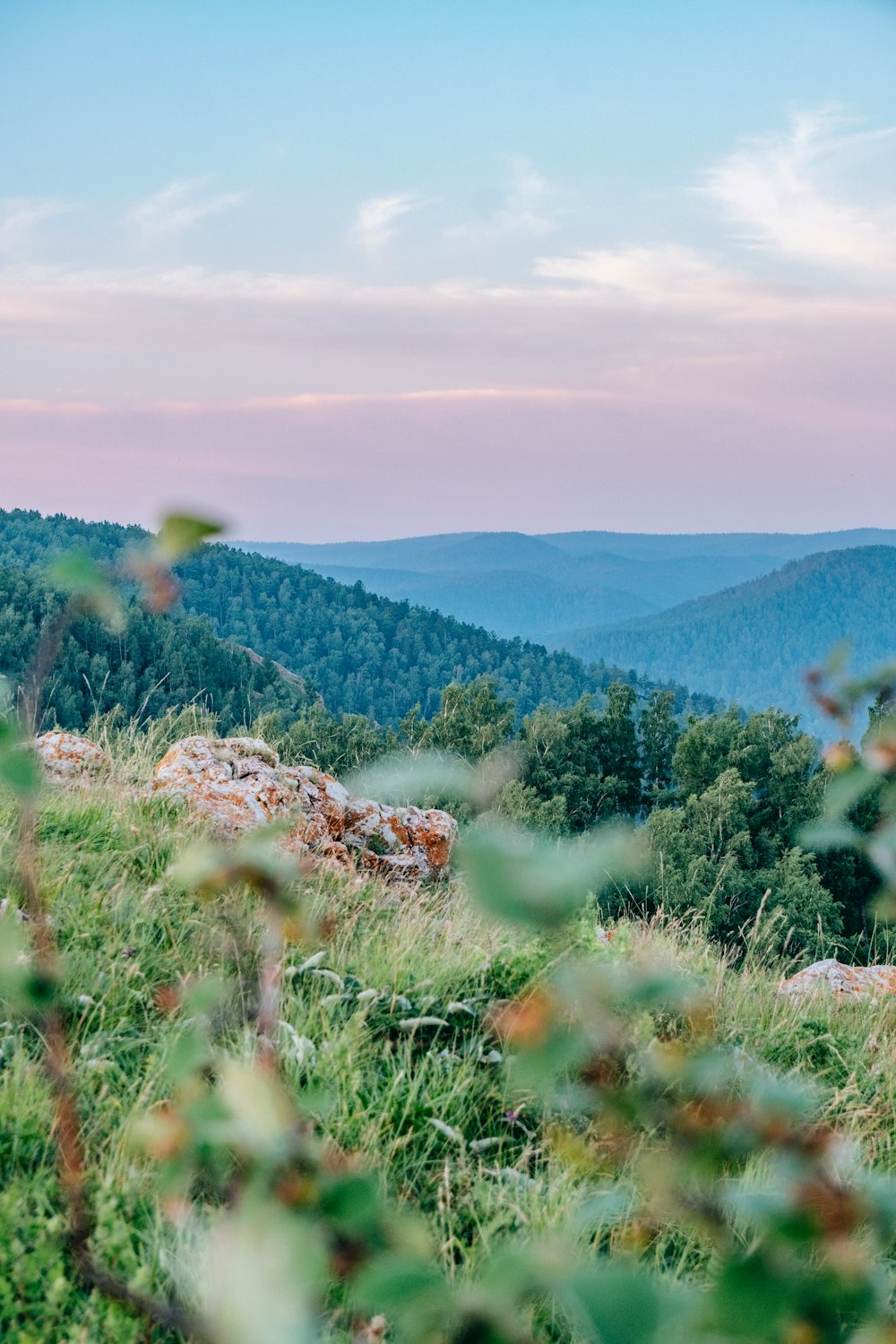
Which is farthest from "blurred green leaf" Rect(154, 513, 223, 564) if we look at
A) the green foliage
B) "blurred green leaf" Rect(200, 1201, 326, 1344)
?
the green foliage

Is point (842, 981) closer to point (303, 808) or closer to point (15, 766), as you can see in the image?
point (303, 808)

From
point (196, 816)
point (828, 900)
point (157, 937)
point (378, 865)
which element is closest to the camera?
point (157, 937)

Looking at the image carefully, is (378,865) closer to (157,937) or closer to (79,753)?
(79,753)

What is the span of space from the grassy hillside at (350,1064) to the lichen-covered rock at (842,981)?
27 centimetres

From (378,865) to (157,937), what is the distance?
322 cm

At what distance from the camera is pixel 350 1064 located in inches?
119

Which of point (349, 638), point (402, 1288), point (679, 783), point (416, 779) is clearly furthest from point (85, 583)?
point (349, 638)

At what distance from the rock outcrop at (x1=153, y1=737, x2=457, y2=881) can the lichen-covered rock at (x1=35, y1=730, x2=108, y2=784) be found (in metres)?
0.57

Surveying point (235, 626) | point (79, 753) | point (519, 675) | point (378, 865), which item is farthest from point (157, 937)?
point (235, 626)

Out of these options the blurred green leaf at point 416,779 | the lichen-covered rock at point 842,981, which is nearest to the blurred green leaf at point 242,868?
the blurred green leaf at point 416,779

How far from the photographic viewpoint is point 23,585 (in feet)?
276

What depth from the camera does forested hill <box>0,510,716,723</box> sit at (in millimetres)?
128375

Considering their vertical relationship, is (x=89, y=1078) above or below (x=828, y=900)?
above

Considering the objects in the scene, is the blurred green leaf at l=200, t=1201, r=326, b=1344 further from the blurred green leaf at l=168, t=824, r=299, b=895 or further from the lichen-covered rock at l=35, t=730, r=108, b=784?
the lichen-covered rock at l=35, t=730, r=108, b=784
